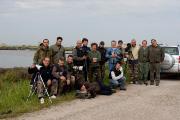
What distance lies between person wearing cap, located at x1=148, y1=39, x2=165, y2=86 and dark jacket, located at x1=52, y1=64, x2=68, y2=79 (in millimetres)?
4614

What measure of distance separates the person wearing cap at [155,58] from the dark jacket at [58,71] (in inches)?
182

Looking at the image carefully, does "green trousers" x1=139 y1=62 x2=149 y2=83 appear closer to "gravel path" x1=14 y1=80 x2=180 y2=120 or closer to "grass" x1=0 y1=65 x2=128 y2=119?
"gravel path" x1=14 y1=80 x2=180 y2=120

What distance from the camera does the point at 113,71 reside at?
46.8ft

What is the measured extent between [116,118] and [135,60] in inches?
284

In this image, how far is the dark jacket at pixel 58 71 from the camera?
1196 cm

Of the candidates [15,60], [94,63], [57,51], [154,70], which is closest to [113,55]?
[94,63]

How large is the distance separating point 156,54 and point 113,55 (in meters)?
1.92

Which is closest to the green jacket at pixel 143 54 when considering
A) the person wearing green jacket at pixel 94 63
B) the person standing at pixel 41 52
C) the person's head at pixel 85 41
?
the person wearing green jacket at pixel 94 63

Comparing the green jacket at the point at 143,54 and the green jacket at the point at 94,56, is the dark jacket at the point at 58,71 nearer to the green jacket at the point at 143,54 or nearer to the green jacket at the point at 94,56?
the green jacket at the point at 94,56

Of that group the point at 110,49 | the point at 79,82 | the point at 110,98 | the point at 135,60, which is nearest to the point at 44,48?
the point at 79,82

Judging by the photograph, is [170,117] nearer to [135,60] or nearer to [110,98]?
[110,98]

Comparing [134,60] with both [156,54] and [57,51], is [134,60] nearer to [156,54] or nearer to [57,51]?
[156,54]

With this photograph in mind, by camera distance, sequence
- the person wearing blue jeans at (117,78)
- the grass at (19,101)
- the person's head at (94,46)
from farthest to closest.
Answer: the person wearing blue jeans at (117,78), the person's head at (94,46), the grass at (19,101)

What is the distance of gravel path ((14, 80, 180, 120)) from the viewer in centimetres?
916
